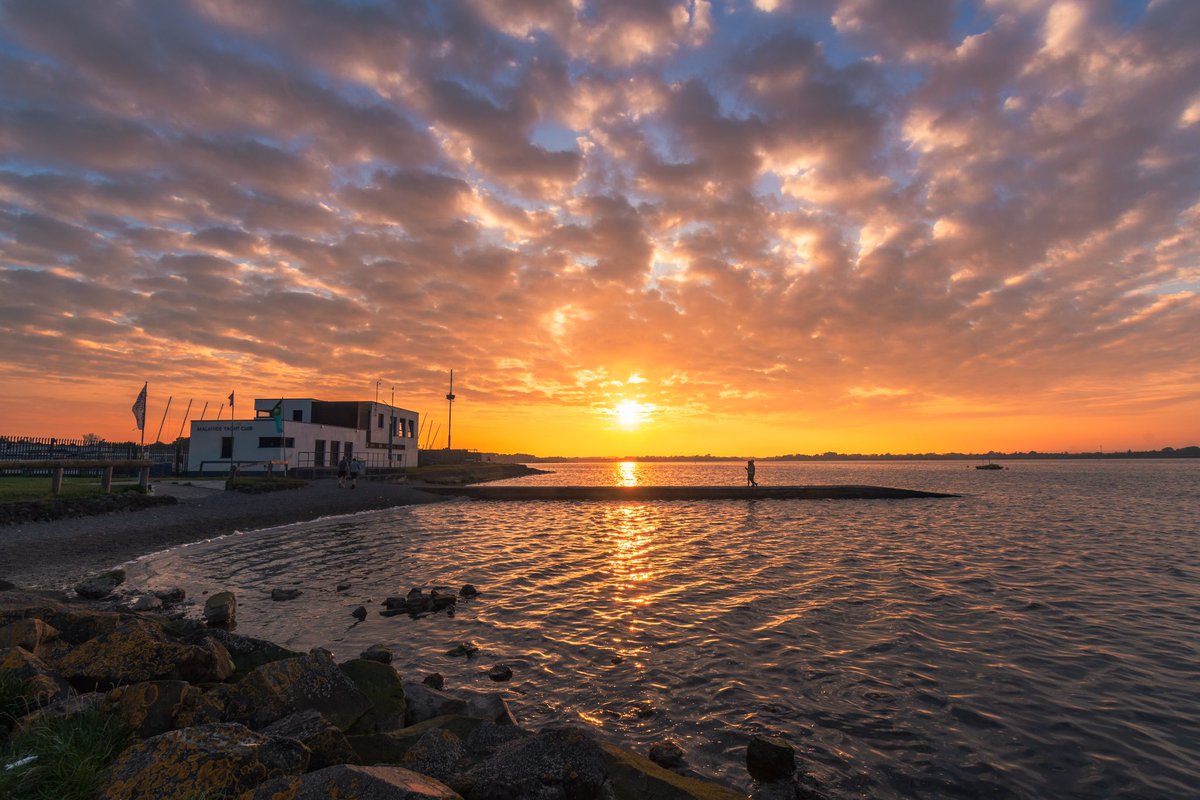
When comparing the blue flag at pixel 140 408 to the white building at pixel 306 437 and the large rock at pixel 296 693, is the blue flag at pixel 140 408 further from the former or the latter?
the large rock at pixel 296 693

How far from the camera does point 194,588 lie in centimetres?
1507

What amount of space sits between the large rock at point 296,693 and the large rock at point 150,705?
20.4 inches

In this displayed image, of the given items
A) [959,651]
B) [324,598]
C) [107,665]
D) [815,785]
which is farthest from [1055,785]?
[324,598]

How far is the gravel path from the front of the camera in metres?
16.2

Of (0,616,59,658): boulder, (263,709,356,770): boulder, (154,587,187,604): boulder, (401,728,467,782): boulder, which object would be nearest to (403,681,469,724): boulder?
(401,728,467,782): boulder

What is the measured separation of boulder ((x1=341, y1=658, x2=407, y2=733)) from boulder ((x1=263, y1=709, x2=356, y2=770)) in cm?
140

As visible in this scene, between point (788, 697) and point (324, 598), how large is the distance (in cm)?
1167

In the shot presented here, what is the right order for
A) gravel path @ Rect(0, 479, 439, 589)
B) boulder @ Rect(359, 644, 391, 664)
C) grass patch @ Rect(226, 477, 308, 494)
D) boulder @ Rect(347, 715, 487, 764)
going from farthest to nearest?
grass patch @ Rect(226, 477, 308, 494) → gravel path @ Rect(0, 479, 439, 589) → boulder @ Rect(359, 644, 391, 664) → boulder @ Rect(347, 715, 487, 764)

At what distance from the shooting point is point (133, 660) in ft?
21.3

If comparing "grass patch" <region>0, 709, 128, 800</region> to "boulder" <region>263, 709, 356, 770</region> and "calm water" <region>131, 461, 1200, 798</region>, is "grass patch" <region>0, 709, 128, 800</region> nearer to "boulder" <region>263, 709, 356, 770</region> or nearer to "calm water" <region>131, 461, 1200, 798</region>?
"boulder" <region>263, 709, 356, 770</region>

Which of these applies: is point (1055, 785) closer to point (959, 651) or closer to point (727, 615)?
point (959, 651)

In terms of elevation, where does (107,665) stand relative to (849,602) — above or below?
above

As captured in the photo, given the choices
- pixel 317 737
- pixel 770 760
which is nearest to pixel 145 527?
pixel 317 737

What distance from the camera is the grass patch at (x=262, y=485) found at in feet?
124
